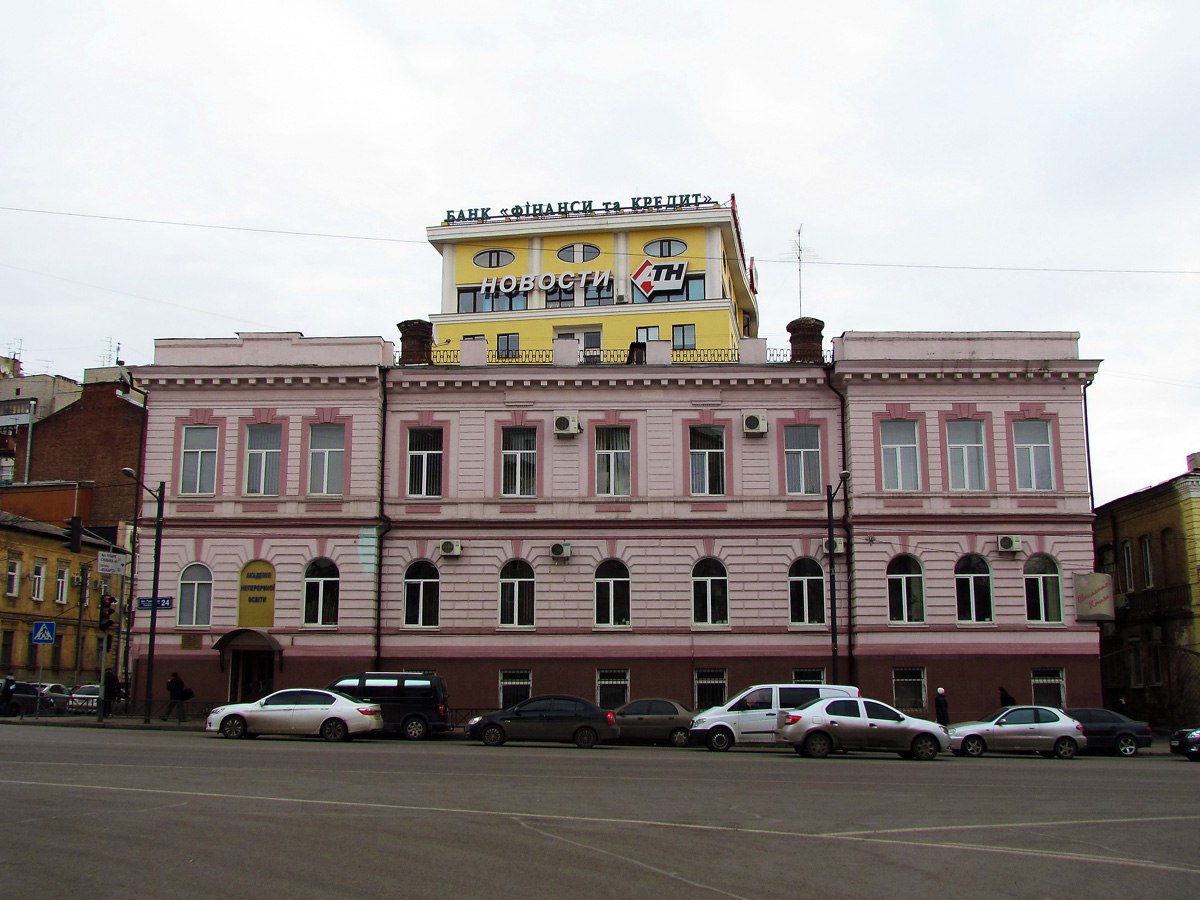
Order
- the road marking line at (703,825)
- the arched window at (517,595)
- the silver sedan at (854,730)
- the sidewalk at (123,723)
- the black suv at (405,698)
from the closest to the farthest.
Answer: the road marking line at (703,825) → the silver sedan at (854,730) → the black suv at (405,698) → the sidewalk at (123,723) → the arched window at (517,595)

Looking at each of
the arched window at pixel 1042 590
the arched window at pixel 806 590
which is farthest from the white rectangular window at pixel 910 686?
the arched window at pixel 1042 590

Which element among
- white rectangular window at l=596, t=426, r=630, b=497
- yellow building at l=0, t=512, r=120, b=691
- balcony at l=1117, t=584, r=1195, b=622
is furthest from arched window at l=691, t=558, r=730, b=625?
yellow building at l=0, t=512, r=120, b=691

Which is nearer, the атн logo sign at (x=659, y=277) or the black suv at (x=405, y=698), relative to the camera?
the black suv at (x=405, y=698)

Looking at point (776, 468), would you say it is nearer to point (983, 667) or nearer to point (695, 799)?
point (983, 667)

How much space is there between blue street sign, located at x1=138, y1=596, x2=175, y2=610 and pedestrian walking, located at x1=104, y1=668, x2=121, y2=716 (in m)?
2.99

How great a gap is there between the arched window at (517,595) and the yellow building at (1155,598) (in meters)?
18.7

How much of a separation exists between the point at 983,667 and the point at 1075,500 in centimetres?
585

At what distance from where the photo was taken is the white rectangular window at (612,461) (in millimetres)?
37719

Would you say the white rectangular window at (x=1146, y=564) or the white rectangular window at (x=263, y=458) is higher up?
the white rectangular window at (x=263, y=458)

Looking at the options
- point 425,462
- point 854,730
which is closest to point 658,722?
point 854,730

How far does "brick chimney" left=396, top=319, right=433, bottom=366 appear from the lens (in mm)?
39844

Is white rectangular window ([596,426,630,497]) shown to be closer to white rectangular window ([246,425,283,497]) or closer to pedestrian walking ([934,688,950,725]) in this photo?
white rectangular window ([246,425,283,497])

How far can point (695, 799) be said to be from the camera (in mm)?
16719

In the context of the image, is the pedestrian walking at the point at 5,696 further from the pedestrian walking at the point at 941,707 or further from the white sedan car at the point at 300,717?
the pedestrian walking at the point at 941,707
